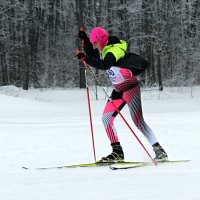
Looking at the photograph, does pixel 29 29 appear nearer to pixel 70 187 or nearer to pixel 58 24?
Answer: pixel 58 24

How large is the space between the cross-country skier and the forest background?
19.7 m

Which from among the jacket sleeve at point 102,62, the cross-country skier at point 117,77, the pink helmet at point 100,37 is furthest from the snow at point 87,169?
the pink helmet at point 100,37

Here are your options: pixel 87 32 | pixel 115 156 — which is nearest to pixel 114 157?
pixel 115 156

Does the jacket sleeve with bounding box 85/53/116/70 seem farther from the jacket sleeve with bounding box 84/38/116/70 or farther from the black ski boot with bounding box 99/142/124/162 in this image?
the black ski boot with bounding box 99/142/124/162


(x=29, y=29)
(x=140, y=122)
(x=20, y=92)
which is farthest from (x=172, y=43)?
(x=140, y=122)

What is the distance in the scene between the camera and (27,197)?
3924 millimetres

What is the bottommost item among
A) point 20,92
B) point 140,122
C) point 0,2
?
point 20,92

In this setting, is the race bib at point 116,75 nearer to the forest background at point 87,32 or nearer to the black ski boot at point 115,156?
the black ski boot at point 115,156

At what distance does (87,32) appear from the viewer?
3136 centimetres

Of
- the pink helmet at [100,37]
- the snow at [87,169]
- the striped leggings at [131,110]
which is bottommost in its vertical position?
the snow at [87,169]

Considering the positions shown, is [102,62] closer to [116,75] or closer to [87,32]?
[116,75]

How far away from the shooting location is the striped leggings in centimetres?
565

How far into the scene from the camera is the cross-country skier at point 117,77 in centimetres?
539

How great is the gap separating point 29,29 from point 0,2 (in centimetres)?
285
